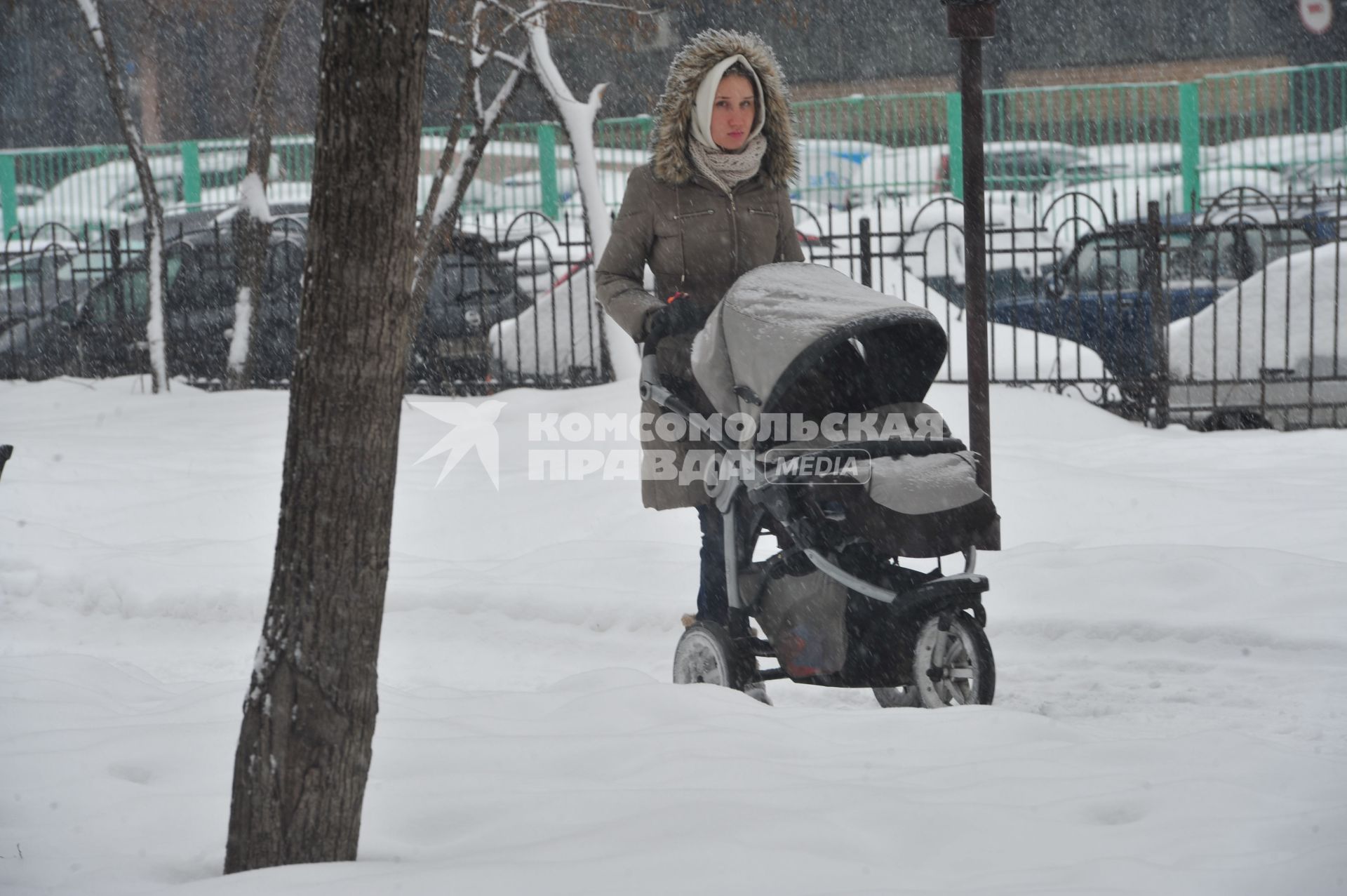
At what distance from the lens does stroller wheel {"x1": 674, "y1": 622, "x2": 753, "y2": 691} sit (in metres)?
4.21

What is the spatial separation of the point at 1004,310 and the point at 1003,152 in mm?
9282

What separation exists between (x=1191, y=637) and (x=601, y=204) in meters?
7.16

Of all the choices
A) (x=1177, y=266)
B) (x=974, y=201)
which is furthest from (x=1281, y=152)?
(x=974, y=201)

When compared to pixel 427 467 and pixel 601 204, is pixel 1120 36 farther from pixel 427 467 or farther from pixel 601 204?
pixel 427 467

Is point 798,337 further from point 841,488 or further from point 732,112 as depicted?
point 732,112

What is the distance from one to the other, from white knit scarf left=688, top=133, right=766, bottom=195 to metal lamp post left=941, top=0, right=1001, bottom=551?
1.19m

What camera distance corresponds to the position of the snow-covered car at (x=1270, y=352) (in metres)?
9.80

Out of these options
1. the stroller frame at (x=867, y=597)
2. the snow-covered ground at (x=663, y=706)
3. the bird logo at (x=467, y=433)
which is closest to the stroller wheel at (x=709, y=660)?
the stroller frame at (x=867, y=597)

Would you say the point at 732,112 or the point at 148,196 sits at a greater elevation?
the point at 148,196

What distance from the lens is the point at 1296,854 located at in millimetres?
2684

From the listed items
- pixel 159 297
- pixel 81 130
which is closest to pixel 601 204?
pixel 159 297

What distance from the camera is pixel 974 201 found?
5.31 meters

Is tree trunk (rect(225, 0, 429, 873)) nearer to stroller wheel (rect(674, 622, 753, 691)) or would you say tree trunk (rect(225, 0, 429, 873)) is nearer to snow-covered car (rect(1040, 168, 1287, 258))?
stroller wheel (rect(674, 622, 753, 691))

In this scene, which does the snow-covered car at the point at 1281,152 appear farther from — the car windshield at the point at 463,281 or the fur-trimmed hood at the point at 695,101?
the fur-trimmed hood at the point at 695,101
